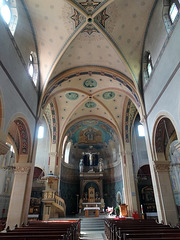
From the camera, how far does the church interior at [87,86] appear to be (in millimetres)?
8500

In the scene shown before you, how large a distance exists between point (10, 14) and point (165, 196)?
1259 cm

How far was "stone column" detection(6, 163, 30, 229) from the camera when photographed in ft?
29.7

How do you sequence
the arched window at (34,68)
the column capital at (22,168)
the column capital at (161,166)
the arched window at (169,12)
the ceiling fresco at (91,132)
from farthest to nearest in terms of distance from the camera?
the ceiling fresco at (91,132)
the arched window at (34,68)
the column capital at (22,168)
the column capital at (161,166)
the arched window at (169,12)

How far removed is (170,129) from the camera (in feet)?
35.8

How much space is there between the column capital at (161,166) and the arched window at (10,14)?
10558 mm

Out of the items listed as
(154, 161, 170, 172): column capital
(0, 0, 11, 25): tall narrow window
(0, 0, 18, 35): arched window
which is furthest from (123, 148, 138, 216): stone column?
(0, 0, 11, 25): tall narrow window

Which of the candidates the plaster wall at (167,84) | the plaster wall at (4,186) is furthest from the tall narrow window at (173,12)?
the plaster wall at (4,186)

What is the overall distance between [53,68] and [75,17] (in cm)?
353

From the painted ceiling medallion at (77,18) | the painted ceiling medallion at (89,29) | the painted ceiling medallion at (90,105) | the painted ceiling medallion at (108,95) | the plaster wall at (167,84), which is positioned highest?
the painted ceiling medallion at (89,29)

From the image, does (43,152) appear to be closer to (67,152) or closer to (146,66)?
(67,152)

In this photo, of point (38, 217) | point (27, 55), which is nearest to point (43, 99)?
point (27, 55)

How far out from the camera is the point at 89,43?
1234 centimetres

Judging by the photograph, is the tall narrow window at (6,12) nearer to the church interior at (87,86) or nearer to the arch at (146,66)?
the church interior at (87,86)

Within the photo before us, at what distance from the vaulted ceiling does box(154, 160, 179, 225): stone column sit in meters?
4.83
